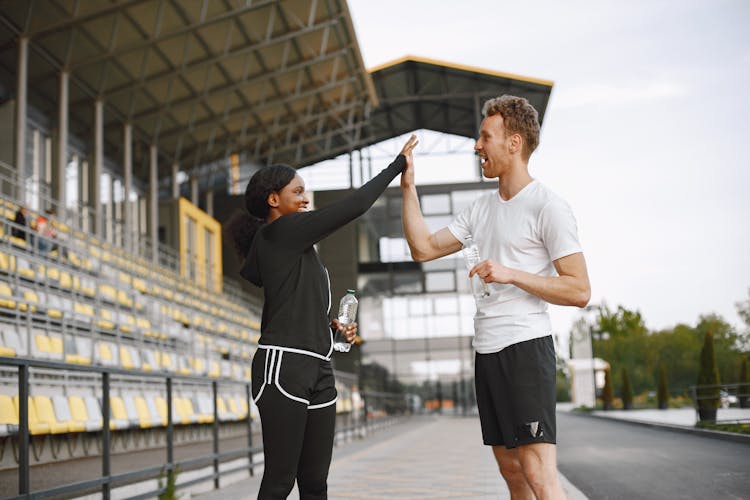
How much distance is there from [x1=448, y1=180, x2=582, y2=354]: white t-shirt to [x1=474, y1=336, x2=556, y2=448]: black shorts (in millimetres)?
40

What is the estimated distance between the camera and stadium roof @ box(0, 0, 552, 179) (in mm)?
20031

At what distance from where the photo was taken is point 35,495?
170 inches

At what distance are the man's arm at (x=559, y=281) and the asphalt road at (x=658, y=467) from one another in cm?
474

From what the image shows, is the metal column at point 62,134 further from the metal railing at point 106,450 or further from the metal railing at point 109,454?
the metal railing at point 106,450

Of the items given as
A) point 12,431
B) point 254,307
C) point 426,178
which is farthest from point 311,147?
point 12,431

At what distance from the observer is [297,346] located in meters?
2.89

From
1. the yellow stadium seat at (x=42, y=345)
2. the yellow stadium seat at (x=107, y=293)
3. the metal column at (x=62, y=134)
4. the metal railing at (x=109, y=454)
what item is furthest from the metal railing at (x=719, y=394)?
the metal column at (x=62, y=134)

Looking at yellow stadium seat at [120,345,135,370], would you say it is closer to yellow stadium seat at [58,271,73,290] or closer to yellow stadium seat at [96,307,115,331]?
yellow stadium seat at [96,307,115,331]

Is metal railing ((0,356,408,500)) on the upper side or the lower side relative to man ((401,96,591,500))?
lower

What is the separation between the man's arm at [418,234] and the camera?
119 inches

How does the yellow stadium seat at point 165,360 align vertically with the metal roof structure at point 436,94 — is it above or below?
below

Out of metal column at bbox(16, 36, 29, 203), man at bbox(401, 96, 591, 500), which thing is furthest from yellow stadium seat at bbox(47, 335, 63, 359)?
metal column at bbox(16, 36, 29, 203)

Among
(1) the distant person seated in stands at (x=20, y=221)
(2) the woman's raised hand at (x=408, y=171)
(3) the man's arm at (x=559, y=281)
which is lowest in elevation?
(3) the man's arm at (x=559, y=281)

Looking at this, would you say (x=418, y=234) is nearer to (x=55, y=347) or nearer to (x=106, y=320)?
(x=55, y=347)
